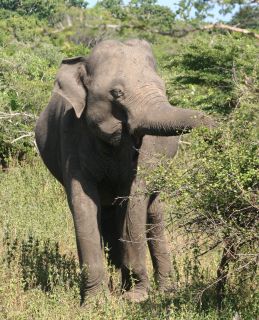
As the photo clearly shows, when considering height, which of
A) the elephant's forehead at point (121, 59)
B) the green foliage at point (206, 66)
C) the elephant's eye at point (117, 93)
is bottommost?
the green foliage at point (206, 66)

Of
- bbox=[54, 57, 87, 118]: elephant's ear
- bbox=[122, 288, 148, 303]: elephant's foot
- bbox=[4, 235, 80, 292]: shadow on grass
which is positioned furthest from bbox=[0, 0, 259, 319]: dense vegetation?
bbox=[54, 57, 87, 118]: elephant's ear

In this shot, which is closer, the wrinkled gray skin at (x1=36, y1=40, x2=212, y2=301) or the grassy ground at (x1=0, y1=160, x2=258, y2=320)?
the grassy ground at (x1=0, y1=160, x2=258, y2=320)

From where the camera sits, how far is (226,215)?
514 centimetres

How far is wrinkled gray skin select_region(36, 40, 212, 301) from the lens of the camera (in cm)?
609

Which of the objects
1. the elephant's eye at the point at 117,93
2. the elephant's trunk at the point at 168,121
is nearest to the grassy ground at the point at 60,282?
the elephant's trunk at the point at 168,121

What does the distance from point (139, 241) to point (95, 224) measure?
39 centimetres

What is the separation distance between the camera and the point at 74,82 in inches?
258

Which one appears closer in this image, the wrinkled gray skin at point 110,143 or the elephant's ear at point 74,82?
the wrinkled gray skin at point 110,143

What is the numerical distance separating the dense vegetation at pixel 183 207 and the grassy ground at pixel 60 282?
0.01 m

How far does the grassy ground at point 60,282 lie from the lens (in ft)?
18.0

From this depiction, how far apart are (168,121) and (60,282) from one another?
164 centimetres

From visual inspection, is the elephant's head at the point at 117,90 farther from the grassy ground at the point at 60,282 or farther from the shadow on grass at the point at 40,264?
the shadow on grass at the point at 40,264

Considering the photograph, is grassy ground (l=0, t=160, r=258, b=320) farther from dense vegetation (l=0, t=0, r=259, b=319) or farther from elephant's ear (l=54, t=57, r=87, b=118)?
elephant's ear (l=54, t=57, r=87, b=118)

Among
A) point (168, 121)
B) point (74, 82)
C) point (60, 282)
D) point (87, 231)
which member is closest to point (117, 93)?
point (74, 82)
